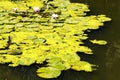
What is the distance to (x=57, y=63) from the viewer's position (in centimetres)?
264

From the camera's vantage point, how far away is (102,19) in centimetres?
373

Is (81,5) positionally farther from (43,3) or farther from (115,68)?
(115,68)

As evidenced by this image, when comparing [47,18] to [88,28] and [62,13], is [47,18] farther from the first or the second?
[88,28]

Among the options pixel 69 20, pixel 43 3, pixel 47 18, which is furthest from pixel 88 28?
pixel 43 3

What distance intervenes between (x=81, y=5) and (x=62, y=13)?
1.73 ft

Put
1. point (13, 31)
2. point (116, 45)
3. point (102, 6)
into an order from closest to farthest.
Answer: point (116, 45) < point (13, 31) < point (102, 6)

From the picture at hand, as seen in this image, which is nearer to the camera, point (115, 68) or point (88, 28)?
point (115, 68)

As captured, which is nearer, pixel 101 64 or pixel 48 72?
pixel 48 72

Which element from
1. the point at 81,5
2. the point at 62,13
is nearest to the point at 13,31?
the point at 62,13

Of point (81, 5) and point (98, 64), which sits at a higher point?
point (81, 5)

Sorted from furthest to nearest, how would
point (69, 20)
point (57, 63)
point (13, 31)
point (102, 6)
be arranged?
1. point (102, 6)
2. point (69, 20)
3. point (13, 31)
4. point (57, 63)

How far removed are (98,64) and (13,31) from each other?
1.10 meters

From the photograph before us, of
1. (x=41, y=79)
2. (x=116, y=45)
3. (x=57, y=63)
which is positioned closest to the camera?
(x=41, y=79)

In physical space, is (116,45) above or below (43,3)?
below
